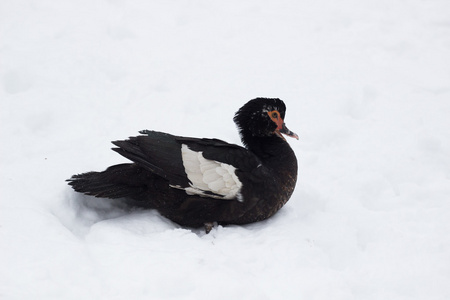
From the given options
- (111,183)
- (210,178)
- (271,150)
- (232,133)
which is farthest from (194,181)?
(232,133)

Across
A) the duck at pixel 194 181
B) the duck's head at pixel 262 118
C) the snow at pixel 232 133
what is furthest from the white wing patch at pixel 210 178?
the duck's head at pixel 262 118

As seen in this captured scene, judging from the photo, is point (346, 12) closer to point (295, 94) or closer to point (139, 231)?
point (295, 94)

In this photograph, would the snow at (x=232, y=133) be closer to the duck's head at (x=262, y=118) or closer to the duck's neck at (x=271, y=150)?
the duck's neck at (x=271, y=150)

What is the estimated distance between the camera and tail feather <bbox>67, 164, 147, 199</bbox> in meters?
4.00

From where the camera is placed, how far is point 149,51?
630 cm

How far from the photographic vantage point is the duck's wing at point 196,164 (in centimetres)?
400

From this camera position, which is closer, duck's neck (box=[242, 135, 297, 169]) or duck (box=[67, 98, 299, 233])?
duck (box=[67, 98, 299, 233])

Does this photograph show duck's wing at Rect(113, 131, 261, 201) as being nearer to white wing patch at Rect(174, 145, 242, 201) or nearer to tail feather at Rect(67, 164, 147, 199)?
white wing patch at Rect(174, 145, 242, 201)

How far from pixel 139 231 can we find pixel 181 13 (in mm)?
3900

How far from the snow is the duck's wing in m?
0.33

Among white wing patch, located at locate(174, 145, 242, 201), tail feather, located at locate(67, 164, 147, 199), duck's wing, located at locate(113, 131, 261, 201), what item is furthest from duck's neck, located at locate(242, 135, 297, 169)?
tail feather, located at locate(67, 164, 147, 199)

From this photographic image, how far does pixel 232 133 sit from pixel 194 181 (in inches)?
51.8

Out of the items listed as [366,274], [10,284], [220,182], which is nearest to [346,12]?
[220,182]

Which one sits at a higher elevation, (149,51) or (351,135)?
(149,51)
